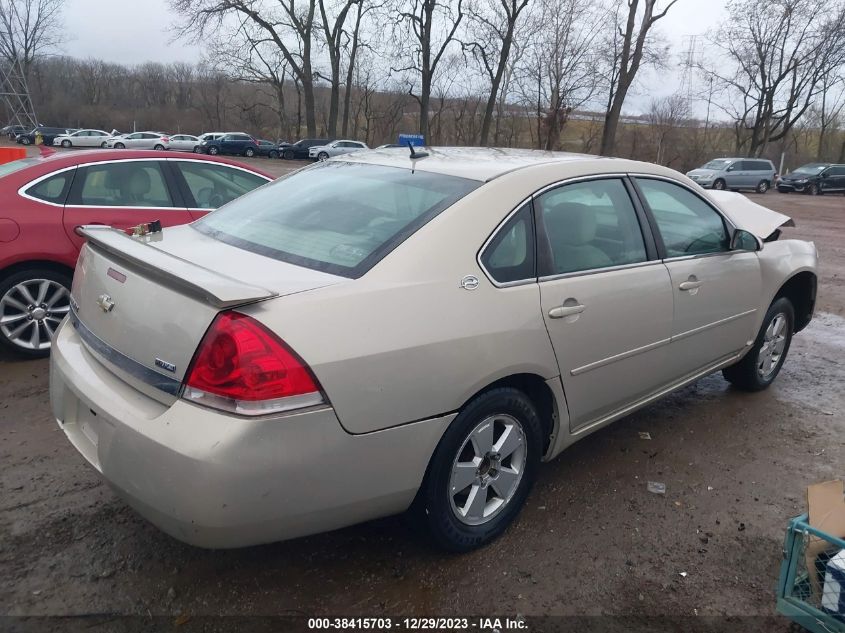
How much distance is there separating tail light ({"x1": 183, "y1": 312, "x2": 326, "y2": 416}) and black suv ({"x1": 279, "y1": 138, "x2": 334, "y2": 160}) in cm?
4384

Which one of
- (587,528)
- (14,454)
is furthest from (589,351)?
(14,454)

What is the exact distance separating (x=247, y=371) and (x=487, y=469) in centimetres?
117

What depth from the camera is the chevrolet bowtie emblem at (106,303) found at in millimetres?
2408

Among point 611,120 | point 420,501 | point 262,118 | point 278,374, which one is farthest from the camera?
point 262,118

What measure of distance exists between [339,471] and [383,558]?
742 millimetres

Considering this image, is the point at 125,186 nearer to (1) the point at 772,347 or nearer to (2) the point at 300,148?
(1) the point at 772,347

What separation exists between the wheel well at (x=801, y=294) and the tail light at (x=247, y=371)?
3.88 metres

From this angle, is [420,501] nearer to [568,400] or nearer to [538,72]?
[568,400]

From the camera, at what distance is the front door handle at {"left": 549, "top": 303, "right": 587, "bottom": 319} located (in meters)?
2.76

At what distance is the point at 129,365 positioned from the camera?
2268 mm

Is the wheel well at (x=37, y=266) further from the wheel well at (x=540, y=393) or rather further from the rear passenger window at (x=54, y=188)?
the wheel well at (x=540, y=393)

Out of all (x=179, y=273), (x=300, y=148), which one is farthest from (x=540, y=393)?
(x=300, y=148)

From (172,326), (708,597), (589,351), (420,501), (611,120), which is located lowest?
(708,597)

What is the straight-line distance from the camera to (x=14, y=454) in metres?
3.39
